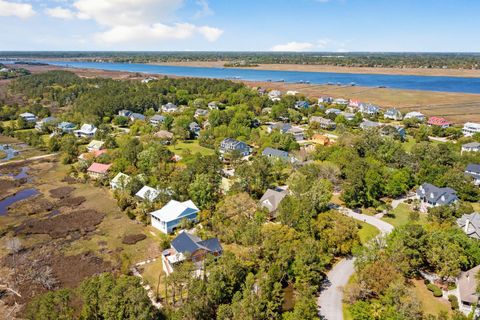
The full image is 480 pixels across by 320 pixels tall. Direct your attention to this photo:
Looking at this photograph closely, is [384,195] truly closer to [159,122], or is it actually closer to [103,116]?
[159,122]

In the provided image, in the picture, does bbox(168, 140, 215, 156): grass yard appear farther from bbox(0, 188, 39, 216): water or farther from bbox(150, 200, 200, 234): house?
bbox(150, 200, 200, 234): house

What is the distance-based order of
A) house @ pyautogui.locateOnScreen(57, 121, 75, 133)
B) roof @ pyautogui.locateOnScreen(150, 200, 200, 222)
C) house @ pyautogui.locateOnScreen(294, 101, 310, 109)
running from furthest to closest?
house @ pyautogui.locateOnScreen(294, 101, 310, 109), house @ pyautogui.locateOnScreen(57, 121, 75, 133), roof @ pyautogui.locateOnScreen(150, 200, 200, 222)

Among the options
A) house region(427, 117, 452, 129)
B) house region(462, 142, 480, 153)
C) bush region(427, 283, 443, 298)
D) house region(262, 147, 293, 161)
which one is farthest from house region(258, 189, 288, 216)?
house region(427, 117, 452, 129)

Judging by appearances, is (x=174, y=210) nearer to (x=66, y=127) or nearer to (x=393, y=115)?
(x=66, y=127)

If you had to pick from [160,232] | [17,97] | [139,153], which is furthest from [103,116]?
[160,232]

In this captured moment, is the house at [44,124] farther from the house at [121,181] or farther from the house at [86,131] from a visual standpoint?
the house at [121,181]

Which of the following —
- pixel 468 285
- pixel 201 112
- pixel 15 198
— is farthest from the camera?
pixel 201 112

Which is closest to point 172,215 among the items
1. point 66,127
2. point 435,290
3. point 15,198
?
point 15,198
